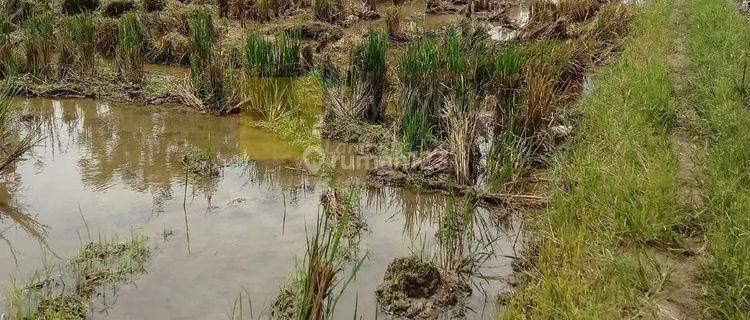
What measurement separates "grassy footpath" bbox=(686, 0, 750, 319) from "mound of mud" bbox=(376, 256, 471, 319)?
132 cm

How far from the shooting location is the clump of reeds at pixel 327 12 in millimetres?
11062

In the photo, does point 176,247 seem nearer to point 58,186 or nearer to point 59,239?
point 59,239

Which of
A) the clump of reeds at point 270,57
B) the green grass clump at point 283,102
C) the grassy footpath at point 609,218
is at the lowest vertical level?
the grassy footpath at point 609,218

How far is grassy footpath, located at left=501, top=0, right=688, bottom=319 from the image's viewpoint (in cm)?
339

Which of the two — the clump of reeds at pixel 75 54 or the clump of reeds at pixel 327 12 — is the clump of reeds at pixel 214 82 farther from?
the clump of reeds at pixel 327 12

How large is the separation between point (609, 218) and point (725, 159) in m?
1.12

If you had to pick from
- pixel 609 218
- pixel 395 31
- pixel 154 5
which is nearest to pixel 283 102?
pixel 395 31

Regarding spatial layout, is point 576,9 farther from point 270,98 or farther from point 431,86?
point 270,98

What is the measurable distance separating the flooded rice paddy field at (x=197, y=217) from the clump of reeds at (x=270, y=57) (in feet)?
2.36

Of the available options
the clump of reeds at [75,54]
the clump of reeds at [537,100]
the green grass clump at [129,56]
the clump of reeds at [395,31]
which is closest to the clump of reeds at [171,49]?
the green grass clump at [129,56]

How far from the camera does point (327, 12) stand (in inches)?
439

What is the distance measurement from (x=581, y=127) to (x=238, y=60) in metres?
4.19

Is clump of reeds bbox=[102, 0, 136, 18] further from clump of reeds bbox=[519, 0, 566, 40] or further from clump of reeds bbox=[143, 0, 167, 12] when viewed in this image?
clump of reeds bbox=[519, 0, 566, 40]

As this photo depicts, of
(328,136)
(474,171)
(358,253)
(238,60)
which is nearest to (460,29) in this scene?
(238,60)
